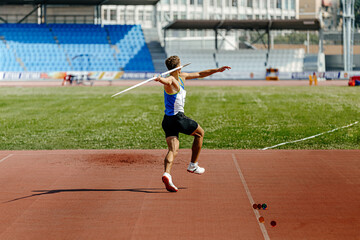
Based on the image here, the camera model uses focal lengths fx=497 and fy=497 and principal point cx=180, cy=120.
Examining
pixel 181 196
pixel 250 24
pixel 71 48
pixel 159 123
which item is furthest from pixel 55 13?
pixel 181 196

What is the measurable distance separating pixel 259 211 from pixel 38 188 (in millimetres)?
3789

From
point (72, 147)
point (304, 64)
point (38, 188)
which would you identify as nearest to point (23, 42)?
point (304, 64)

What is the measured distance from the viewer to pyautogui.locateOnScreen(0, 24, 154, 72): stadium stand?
57.8 meters

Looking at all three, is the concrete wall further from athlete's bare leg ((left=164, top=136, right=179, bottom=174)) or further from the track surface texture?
athlete's bare leg ((left=164, top=136, right=179, bottom=174))

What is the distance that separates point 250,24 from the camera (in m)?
60.6

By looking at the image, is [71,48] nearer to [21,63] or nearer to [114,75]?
[21,63]

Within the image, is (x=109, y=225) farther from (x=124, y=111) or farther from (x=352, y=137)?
(x=124, y=111)

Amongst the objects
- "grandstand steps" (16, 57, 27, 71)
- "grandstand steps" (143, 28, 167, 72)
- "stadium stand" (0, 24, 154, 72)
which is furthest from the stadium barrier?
"grandstand steps" (143, 28, 167, 72)

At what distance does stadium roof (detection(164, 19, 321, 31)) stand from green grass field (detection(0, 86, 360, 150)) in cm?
3487

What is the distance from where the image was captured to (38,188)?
27.3ft

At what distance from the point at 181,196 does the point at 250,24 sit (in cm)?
5512

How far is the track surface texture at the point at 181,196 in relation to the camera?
601 centimetres

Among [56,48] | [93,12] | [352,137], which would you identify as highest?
[93,12]

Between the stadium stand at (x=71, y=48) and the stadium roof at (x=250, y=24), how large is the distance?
601 cm
